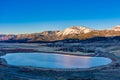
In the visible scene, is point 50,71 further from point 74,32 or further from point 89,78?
point 74,32

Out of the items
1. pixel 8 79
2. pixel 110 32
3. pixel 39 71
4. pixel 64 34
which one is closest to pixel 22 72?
pixel 39 71

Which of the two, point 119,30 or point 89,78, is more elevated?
point 119,30

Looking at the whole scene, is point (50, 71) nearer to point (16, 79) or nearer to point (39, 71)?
point (39, 71)

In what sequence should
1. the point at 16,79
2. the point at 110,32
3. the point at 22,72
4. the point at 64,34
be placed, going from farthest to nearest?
the point at 64,34 < the point at 110,32 < the point at 22,72 < the point at 16,79

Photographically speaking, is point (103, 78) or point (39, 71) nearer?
point (103, 78)

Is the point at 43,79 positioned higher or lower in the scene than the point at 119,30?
lower

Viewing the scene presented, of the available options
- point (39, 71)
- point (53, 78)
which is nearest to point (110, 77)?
point (53, 78)

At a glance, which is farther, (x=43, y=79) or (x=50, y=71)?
(x=50, y=71)

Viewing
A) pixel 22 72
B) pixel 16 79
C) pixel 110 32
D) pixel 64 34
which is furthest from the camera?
pixel 64 34

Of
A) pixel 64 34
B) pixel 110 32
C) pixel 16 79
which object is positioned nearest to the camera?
pixel 16 79
